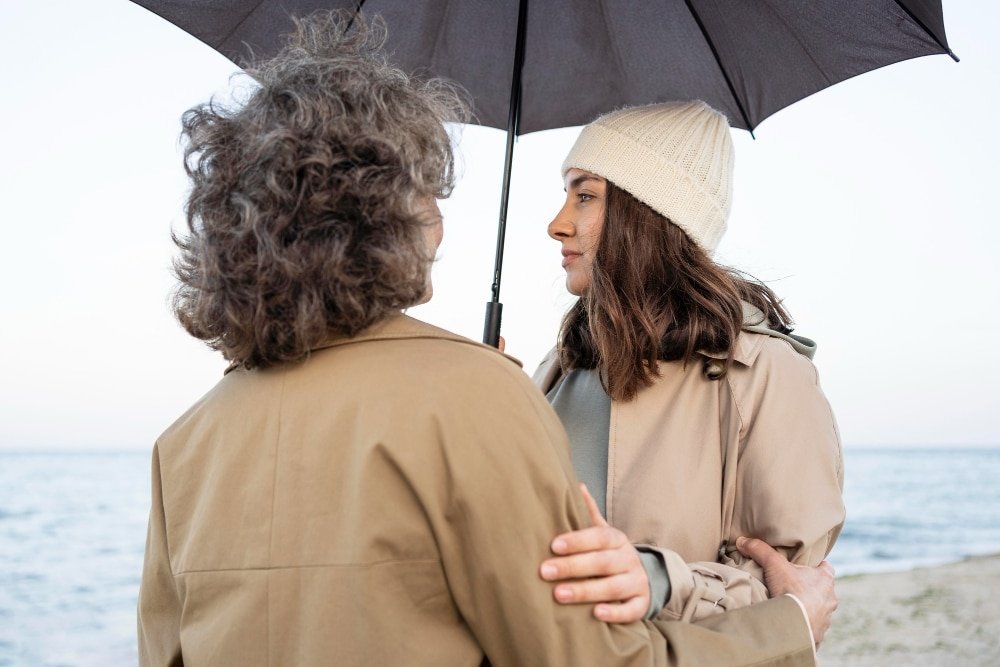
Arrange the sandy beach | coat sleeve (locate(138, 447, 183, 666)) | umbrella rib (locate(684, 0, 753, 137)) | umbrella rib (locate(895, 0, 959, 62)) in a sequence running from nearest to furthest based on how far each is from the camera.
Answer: coat sleeve (locate(138, 447, 183, 666)), umbrella rib (locate(895, 0, 959, 62)), umbrella rib (locate(684, 0, 753, 137)), the sandy beach

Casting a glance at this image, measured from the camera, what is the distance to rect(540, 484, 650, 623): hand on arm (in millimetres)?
1301

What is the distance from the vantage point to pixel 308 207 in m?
1.30

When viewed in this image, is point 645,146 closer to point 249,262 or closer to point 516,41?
point 516,41

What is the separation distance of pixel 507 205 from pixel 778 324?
0.83 m

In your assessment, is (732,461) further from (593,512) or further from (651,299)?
(593,512)

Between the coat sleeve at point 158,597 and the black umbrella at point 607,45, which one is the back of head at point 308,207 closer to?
the coat sleeve at point 158,597

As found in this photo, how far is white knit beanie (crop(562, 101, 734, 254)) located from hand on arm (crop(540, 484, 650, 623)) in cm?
106

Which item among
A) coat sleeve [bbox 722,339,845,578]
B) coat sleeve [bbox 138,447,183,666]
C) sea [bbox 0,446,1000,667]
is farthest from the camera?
sea [bbox 0,446,1000,667]

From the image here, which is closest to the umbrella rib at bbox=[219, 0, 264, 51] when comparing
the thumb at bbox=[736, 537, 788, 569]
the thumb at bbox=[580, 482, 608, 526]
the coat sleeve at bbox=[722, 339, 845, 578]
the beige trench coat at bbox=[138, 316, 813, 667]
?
the beige trench coat at bbox=[138, 316, 813, 667]

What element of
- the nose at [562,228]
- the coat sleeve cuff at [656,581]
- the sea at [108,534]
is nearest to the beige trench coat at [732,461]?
the coat sleeve cuff at [656,581]

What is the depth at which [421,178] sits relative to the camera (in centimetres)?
138

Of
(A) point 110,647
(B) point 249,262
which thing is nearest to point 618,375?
(B) point 249,262

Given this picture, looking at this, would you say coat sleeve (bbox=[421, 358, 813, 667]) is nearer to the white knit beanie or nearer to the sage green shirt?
the sage green shirt

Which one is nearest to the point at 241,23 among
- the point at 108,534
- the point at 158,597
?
the point at 158,597
